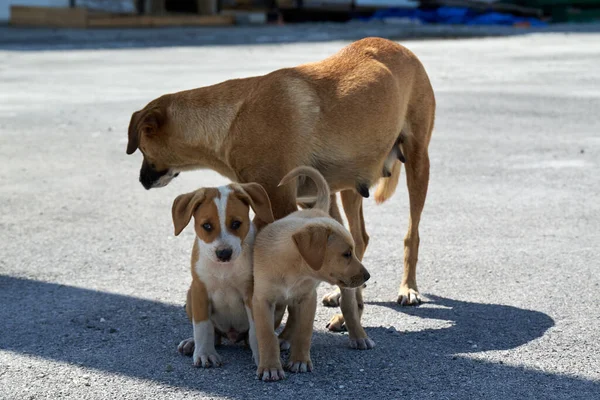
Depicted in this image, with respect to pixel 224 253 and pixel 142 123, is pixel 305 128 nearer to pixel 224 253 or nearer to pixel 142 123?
pixel 142 123

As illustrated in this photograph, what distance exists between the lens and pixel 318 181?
5031 mm

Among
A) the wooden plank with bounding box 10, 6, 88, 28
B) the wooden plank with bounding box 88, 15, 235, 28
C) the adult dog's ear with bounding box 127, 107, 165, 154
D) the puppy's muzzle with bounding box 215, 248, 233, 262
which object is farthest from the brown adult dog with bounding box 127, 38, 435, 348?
the wooden plank with bounding box 88, 15, 235, 28

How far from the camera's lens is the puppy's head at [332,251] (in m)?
4.48

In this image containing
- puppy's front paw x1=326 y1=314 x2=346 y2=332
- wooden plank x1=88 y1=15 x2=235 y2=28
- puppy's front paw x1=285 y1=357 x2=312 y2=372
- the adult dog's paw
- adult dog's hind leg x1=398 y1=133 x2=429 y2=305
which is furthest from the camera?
wooden plank x1=88 y1=15 x2=235 y2=28

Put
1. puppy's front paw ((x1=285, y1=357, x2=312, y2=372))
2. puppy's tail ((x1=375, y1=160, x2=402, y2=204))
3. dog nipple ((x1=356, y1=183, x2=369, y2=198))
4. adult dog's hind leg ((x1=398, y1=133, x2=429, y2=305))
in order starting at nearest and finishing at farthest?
puppy's front paw ((x1=285, y1=357, x2=312, y2=372)), dog nipple ((x1=356, y1=183, x2=369, y2=198)), adult dog's hind leg ((x1=398, y1=133, x2=429, y2=305)), puppy's tail ((x1=375, y1=160, x2=402, y2=204))

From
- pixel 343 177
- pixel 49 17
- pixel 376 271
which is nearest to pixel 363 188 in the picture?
pixel 343 177

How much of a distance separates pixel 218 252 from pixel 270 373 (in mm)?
605

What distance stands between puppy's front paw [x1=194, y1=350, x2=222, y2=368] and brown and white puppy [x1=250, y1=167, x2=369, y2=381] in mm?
233

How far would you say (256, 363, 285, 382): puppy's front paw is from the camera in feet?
14.8

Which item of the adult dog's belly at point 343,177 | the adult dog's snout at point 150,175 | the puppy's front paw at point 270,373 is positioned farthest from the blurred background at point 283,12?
the puppy's front paw at point 270,373

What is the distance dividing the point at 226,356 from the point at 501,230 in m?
3.00

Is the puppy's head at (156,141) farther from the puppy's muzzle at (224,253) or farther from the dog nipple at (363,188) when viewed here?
the puppy's muzzle at (224,253)

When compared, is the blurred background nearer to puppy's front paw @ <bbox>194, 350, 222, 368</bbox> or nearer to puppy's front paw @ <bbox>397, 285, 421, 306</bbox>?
puppy's front paw @ <bbox>397, 285, 421, 306</bbox>

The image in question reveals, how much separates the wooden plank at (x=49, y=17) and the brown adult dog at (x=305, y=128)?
64.4ft
